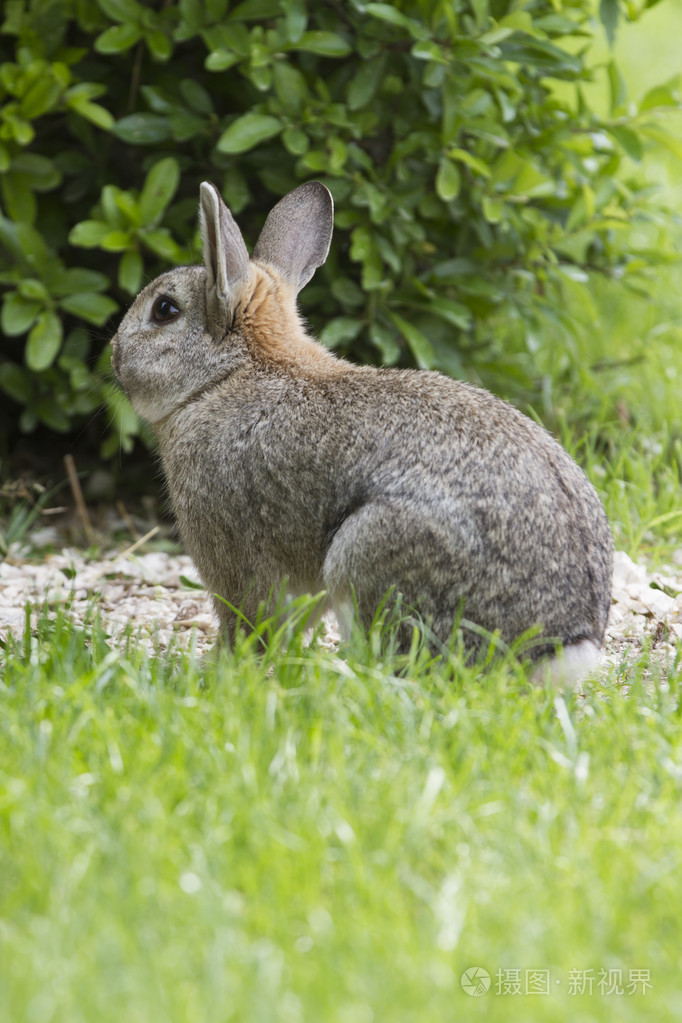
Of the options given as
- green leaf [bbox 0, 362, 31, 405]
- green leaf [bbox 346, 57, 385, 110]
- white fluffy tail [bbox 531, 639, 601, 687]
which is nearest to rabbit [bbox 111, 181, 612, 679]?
white fluffy tail [bbox 531, 639, 601, 687]

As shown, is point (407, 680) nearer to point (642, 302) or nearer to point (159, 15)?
point (159, 15)

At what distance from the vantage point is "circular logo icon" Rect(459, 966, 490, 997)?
93.1 inches

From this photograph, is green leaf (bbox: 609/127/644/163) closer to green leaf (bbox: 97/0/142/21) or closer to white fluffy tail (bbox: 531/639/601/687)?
green leaf (bbox: 97/0/142/21)

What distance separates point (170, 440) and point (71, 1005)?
9.48ft

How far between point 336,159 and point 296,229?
0.78 metres

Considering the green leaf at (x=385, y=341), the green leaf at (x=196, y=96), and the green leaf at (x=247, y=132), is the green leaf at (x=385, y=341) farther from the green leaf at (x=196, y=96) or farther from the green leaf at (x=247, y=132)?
the green leaf at (x=196, y=96)

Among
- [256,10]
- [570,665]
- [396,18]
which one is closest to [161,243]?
[256,10]

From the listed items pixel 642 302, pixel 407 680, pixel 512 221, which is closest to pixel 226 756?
pixel 407 680

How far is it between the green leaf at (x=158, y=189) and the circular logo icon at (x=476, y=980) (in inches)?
176

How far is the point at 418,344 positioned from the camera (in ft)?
20.7

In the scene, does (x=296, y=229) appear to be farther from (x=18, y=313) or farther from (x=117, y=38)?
(x=18, y=313)

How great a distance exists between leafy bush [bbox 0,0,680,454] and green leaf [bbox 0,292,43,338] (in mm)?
12

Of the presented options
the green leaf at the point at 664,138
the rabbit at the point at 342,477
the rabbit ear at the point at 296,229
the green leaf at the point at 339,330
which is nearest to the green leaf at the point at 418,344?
the green leaf at the point at 339,330

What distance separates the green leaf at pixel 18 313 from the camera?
20.2ft
